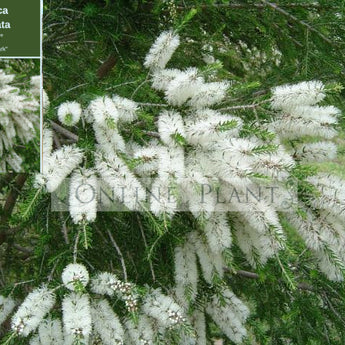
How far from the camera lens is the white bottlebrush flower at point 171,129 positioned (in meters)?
1.71

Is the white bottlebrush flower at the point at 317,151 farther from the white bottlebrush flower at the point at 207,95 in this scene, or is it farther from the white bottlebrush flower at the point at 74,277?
the white bottlebrush flower at the point at 74,277

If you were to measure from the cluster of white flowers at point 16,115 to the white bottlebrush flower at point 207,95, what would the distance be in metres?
0.67

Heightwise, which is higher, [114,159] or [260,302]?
[114,159]

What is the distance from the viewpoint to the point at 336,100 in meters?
2.55

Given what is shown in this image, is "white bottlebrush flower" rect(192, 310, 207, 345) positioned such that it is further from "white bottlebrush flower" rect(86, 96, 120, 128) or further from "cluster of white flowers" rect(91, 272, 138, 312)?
"white bottlebrush flower" rect(86, 96, 120, 128)

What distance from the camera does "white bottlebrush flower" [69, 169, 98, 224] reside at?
5.58 ft

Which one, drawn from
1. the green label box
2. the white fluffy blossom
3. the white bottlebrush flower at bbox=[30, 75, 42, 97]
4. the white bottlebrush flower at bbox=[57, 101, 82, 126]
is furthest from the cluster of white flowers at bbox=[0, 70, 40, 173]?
the white fluffy blossom

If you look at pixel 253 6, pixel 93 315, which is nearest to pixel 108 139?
pixel 93 315

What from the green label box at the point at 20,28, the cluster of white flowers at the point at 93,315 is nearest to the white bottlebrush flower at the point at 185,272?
the cluster of white flowers at the point at 93,315

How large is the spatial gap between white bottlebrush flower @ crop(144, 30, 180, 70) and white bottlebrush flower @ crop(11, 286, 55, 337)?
1004 millimetres

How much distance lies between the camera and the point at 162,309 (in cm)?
194

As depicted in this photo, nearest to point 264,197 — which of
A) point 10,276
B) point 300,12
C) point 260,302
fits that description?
point 300,12

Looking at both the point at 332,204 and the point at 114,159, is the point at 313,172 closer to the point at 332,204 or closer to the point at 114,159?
the point at 332,204

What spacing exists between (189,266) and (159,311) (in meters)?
0.26
